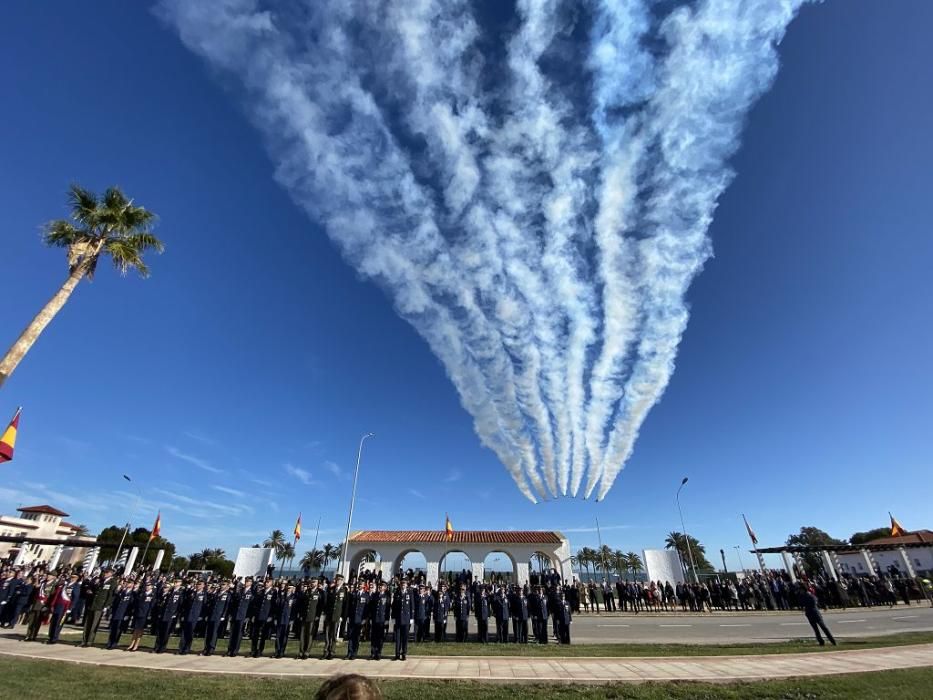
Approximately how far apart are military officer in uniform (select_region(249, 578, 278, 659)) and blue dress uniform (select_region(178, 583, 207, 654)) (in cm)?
162

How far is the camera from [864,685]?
8.90m

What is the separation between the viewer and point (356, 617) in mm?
13445

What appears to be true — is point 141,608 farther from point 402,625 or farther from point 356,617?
point 402,625

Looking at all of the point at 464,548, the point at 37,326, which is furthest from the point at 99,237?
the point at 464,548

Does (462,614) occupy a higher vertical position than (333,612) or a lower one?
lower

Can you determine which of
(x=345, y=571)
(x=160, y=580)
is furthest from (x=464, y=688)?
(x=345, y=571)

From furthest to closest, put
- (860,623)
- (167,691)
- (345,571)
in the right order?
(345,571) → (860,623) → (167,691)

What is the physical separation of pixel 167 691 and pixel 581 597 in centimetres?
3482

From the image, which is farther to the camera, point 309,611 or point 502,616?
point 502,616

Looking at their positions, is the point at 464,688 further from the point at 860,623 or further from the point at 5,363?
the point at 860,623

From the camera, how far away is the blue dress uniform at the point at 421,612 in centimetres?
1580

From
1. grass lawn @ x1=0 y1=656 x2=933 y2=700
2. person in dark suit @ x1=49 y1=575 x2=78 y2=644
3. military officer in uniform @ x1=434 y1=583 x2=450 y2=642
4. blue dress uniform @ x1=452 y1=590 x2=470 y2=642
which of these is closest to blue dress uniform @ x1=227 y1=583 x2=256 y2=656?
grass lawn @ x1=0 y1=656 x2=933 y2=700

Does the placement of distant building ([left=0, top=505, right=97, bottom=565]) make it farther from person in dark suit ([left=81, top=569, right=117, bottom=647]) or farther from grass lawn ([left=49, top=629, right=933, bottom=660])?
grass lawn ([left=49, top=629, right=933, bottom=660])

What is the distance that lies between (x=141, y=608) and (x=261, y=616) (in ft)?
13.5
